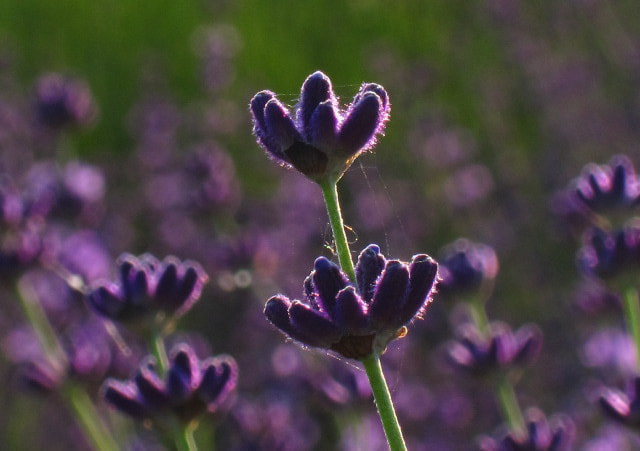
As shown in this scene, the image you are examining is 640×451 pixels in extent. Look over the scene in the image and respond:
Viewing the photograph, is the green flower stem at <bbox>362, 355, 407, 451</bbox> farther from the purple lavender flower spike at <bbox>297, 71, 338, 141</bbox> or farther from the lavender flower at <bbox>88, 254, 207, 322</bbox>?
the lavender flower at <bbox>88, 254, 207, 322</bbox>

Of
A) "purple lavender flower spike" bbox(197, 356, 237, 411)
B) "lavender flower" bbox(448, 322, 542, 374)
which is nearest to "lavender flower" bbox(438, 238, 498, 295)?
"lavender flower" bbox(448, 322, 542, 374)

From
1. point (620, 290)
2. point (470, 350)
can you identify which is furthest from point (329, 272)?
point (470, 350)

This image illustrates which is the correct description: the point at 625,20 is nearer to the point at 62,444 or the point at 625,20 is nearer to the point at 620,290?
the point at 62,444

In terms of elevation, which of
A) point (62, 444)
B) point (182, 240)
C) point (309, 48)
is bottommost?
point (62, 444)

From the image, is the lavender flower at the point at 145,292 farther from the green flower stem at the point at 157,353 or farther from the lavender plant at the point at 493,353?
the lavender plant at the point at 493,353

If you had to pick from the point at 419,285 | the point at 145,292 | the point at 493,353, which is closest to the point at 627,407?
the point at 419,285
